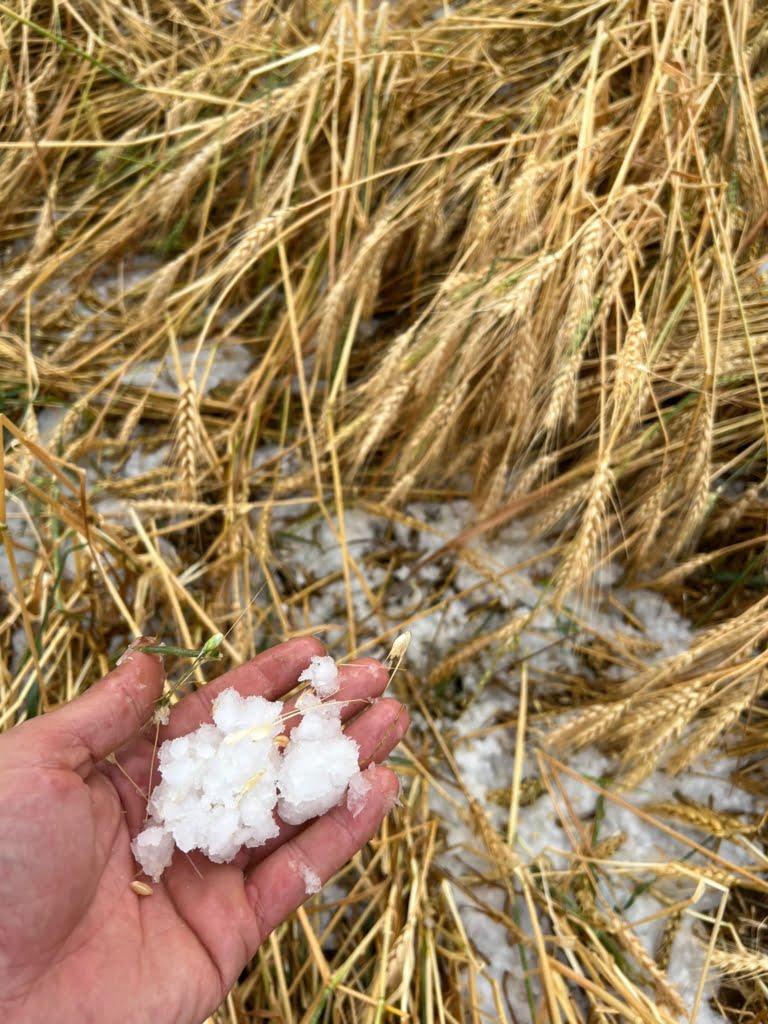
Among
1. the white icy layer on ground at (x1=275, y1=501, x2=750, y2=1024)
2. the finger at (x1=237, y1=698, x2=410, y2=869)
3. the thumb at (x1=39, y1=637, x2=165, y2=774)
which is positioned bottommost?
the white icy layer on ground at (x1=275, y1=501, x2=750, y2=1024)

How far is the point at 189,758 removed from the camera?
4.27 ft

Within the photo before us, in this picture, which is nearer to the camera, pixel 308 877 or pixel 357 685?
pixel 308 877

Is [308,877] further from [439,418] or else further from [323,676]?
[439,418]

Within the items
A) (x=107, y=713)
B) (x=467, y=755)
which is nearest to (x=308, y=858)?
(x=107, y=713)

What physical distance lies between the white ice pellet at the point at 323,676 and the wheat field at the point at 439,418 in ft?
1.12

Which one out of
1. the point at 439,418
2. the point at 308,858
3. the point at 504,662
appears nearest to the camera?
the point at 308,858

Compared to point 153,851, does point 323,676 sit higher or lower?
higher

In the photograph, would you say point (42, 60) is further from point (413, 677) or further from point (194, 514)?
point (413, 677)

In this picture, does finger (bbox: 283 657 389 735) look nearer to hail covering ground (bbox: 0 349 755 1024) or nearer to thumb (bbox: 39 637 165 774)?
hail covering ground (bbox: 0 349 755 1024)

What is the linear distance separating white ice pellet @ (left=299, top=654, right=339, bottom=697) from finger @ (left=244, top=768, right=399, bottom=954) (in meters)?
0.18

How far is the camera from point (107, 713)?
3.87 ft

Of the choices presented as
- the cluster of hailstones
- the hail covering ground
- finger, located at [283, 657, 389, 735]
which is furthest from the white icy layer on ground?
the cluster of hailstones

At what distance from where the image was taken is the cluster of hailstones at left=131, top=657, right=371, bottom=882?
123 cm

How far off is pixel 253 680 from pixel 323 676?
0.15 metres
